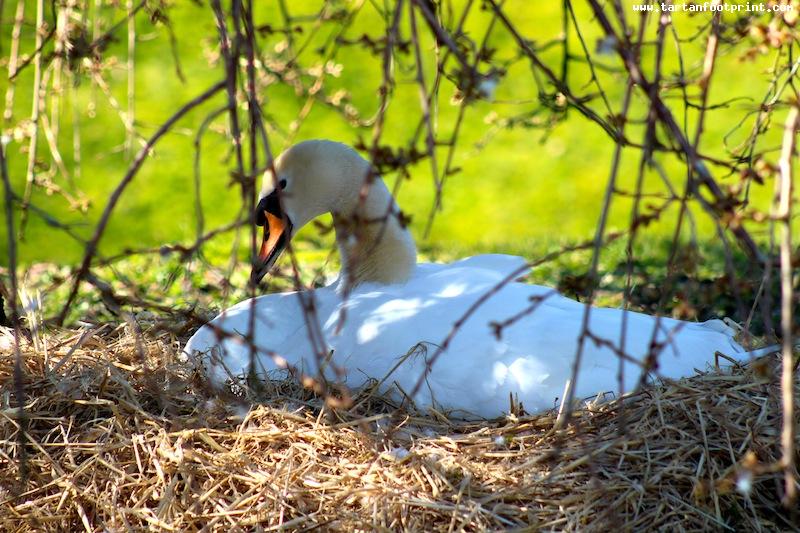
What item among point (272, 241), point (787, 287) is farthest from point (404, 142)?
point (787, 287)

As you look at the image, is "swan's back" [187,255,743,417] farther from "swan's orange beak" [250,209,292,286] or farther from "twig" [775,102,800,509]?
"twig" [775,102,800,509]

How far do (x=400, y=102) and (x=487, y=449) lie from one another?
7.88m

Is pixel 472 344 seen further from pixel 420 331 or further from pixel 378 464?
pixel 378 464

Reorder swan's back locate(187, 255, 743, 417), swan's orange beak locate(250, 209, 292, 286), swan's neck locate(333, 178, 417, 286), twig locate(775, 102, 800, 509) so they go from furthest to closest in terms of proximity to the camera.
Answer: swan's neck locate(333, 178, 417, 286) < swan's orange beak locate(250, 209, 292, 286) < swan's back locate(187, 255, 743, 417) < twig locate(775, 102, 800, 509)

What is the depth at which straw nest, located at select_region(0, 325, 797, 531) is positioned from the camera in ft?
8.28

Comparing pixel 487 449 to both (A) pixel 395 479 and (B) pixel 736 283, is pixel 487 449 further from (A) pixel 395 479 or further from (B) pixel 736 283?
(B) pixel 736 283

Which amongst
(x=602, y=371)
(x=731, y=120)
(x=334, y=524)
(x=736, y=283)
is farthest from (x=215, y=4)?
(x=731, y=120)

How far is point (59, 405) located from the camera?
302cm

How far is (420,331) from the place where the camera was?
3104 mm

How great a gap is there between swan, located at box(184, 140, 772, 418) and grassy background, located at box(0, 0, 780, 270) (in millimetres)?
3482

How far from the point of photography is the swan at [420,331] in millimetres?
2980

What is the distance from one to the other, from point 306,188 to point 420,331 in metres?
0.81

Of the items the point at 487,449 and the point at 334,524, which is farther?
the point at 487,449

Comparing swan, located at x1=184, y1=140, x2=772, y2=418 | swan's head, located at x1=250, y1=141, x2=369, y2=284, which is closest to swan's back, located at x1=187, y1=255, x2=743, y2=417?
swan, located at x1=184, y1=140, x2=772, y2=418
